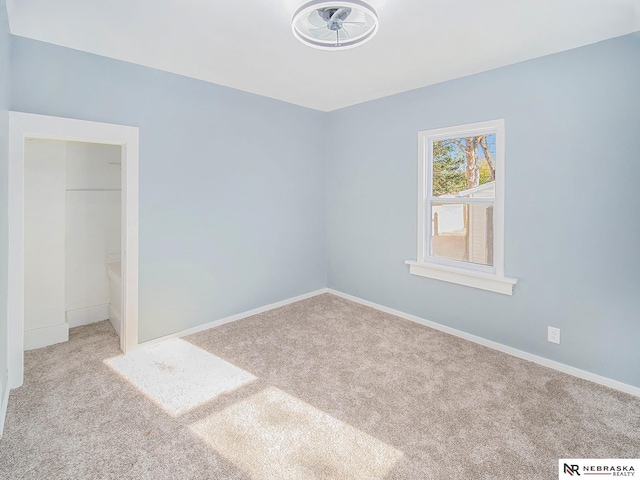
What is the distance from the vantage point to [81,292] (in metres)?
3.59

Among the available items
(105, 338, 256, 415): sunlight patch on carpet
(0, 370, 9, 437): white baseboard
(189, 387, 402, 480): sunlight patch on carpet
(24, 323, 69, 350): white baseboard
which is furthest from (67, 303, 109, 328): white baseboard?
(189, 387, 402, 480): sunlight patch on carpet

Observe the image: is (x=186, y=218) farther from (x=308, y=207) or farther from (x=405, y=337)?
(x=405, y=337)

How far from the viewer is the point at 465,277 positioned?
3.23m

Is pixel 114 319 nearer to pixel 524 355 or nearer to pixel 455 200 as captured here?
pixel 455 200

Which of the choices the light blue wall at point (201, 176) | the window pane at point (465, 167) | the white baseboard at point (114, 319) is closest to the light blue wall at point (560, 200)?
the window pane at point (465, 167)

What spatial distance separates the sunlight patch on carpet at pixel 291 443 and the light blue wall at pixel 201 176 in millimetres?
1501

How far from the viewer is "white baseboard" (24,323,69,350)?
2.97 m

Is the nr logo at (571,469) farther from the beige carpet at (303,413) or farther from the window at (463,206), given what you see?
the window at (463,206)

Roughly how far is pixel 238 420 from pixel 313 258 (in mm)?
2670

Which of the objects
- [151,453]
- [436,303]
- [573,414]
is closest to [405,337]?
[436,303]

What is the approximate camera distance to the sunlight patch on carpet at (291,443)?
5.61 ft

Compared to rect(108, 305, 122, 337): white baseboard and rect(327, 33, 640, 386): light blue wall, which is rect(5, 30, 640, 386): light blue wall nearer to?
rect(327, 33, 640, 386): light blue wall

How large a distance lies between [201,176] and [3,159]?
149 cm

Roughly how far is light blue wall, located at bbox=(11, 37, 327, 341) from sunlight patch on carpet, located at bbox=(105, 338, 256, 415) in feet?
0.93
